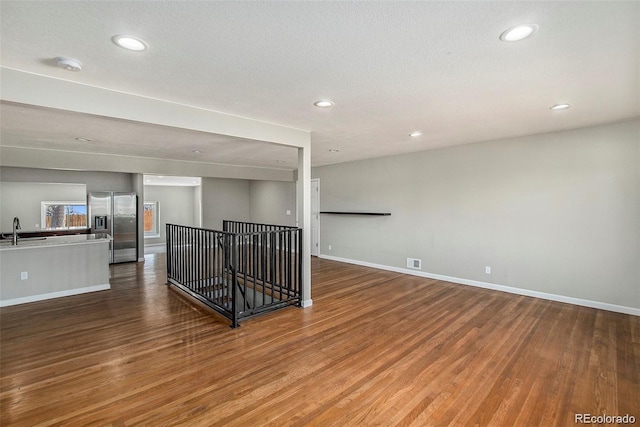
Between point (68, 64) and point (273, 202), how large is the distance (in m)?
7.36

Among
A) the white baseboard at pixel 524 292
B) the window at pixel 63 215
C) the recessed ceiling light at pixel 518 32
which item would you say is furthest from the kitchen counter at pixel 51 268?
the recessed ceiling light at pixel 518 32

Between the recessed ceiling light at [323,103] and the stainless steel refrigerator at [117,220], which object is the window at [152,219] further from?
the recessed ceiling light at [323,103]

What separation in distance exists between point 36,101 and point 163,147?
3.03 meters

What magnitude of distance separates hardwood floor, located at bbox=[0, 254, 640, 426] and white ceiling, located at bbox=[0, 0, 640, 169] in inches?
88.6

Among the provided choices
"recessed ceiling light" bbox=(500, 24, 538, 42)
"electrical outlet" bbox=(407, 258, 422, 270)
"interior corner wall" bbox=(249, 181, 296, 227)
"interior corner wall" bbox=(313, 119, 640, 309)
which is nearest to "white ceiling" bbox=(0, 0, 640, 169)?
"recessed ceiling light" bbox=(500, 24, 538, 42)

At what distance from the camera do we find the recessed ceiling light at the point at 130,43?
5.92 ft

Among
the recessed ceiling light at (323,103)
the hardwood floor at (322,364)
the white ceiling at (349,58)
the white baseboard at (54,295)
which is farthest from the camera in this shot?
the white baseboard at (54,295)

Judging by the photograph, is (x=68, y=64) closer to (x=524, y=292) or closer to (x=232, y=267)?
(x=232, y=267)

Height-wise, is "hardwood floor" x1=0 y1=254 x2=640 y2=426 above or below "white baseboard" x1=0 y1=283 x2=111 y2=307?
below

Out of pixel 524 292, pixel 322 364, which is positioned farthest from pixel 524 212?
pixel 322 364

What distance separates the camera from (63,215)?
6.37m

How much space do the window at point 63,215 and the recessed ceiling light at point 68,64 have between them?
564cm

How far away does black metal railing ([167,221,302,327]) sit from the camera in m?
3.78

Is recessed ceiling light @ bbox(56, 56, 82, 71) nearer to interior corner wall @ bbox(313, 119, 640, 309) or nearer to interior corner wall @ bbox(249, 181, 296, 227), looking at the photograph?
interior corner wall @ bbox(313, 119, 640, 309)
